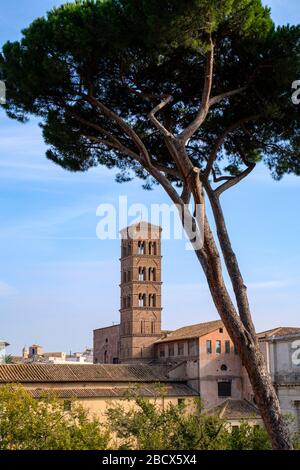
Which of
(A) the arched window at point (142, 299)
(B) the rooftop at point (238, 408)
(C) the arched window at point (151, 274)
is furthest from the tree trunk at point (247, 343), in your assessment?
Answer: (C) the arched window at point (151, 274)

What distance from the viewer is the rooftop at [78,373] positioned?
103 ft

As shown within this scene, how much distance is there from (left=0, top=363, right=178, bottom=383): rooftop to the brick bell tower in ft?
37.2

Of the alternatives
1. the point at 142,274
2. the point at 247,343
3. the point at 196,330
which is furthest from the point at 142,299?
the point at 247,343

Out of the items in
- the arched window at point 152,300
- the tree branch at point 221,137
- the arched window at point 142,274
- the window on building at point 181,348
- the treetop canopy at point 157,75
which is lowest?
the window on building at point 181,348

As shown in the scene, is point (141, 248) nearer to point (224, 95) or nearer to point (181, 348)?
point (181, 348)

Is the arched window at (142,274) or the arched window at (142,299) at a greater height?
the arched window at (142,274)

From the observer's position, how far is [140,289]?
50.8 meters

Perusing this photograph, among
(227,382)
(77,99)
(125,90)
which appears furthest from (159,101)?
(227,382)

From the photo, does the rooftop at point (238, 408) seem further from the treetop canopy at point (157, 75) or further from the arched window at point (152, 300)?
the treetop canopy at point (157, 75)

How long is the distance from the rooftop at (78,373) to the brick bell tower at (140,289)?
11.3 metres

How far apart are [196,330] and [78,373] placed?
10.3 m

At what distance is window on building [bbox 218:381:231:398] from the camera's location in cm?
3659

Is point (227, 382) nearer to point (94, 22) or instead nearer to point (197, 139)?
point (197, 139)

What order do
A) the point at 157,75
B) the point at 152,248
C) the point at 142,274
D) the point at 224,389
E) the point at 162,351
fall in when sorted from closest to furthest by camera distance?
the point at 157,75 < the point at 224,389 < the point at 162,351 < the point at 142,274 < the point at 152,248
